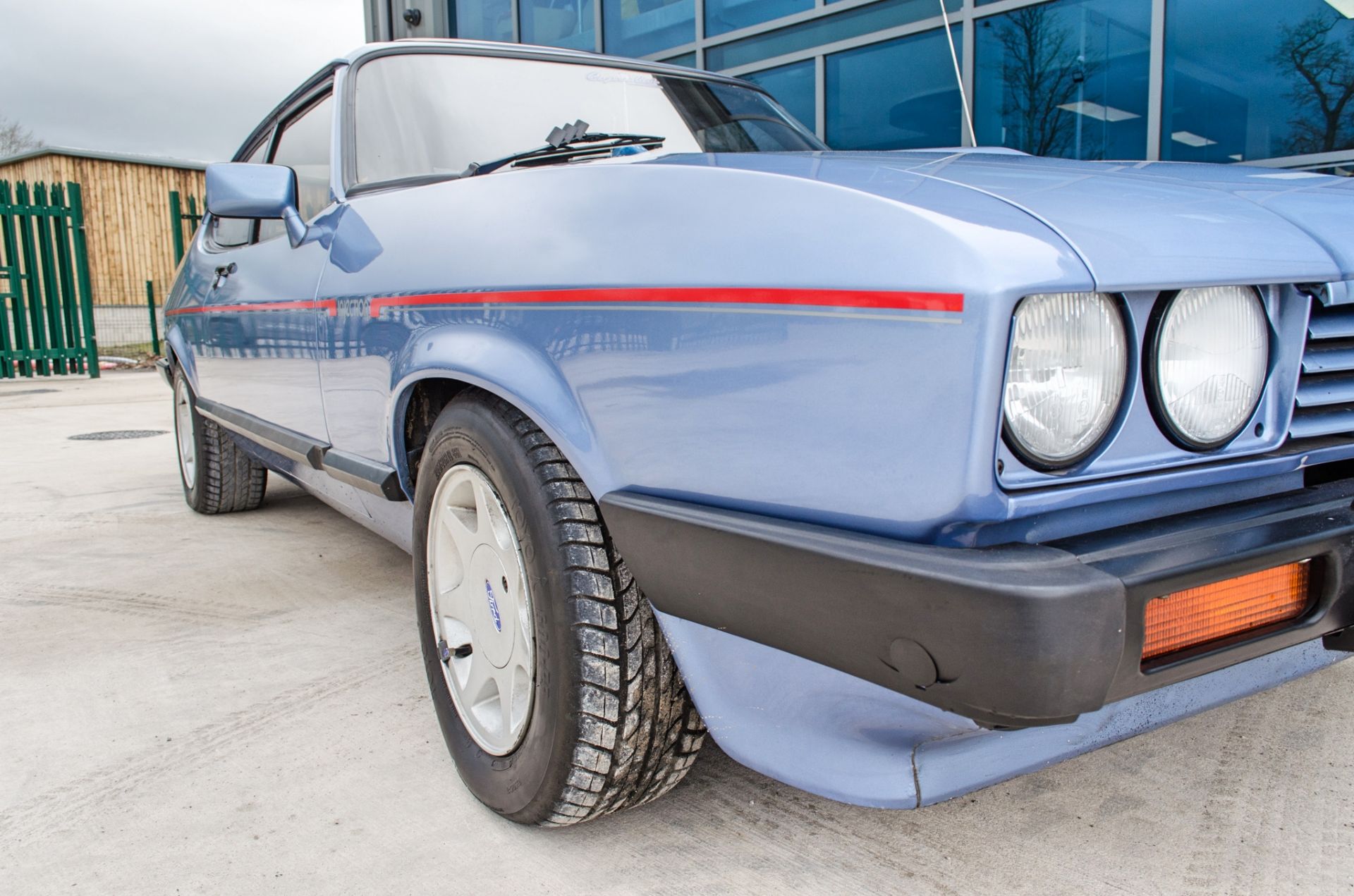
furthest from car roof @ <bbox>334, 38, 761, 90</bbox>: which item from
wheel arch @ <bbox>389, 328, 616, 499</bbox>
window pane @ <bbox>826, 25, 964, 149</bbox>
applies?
window pane @ <bbox>826, 25, 964, 149</bbox>

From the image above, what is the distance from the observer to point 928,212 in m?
1.00

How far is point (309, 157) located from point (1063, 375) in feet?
7.41

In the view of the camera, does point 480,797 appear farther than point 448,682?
No

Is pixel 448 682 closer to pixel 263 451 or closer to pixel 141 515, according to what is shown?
pixel 263 451

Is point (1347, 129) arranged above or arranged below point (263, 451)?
above

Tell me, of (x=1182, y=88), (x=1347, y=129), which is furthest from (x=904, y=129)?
(x=1347, y=129)

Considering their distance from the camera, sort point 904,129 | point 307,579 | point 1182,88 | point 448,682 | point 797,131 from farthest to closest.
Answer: point 904,129 < point 1182,88 < point 307,579 < point 797,131 < point 448,682

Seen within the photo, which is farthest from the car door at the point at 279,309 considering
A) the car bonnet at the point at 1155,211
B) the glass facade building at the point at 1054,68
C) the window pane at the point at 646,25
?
the window pane at the point at 646,25

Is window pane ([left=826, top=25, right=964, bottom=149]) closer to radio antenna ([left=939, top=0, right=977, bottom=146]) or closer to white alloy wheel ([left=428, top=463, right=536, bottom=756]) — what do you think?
radio antenna ([left=939, top=0, right=977, bottom=146])

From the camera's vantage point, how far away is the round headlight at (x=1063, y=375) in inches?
38.8

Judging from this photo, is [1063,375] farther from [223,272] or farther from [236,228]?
[236,228]

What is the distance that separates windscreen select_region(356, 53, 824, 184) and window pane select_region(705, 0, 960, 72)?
3.60 m

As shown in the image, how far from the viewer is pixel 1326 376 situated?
1214mm

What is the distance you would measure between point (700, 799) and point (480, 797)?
1.21 ft
